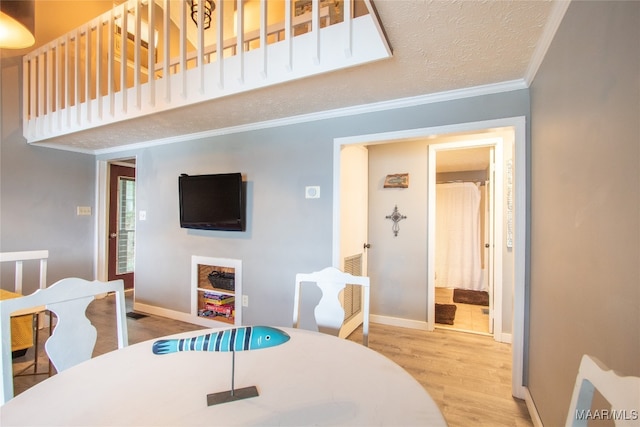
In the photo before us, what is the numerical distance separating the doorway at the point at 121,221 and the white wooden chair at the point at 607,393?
5252mm

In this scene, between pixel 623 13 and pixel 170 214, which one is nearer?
pixel 623 13

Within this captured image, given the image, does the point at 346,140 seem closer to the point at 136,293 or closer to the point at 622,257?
the point at 622,257

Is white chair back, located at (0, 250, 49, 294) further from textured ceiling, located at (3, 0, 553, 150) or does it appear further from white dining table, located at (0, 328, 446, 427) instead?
white dining table, located at (0, 328, 446, 427)

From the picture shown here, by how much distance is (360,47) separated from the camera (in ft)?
5.32

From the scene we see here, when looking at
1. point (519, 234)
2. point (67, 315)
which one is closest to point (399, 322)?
point (519, 234)

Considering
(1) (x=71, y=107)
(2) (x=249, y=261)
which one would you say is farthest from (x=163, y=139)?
(2) (x=249, y=261)

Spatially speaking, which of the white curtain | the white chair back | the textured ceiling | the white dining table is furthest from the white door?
the white chair back

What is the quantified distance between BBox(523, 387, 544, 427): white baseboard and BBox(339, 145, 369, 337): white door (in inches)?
57.4

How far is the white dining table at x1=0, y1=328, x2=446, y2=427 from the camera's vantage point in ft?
2.52

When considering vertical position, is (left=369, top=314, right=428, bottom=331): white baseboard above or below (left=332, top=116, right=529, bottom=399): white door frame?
below

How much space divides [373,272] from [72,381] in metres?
2.87

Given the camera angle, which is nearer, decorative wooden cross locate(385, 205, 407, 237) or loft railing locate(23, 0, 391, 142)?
loft railing locate(23, 0, 391, 142)

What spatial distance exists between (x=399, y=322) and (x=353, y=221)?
129 cm

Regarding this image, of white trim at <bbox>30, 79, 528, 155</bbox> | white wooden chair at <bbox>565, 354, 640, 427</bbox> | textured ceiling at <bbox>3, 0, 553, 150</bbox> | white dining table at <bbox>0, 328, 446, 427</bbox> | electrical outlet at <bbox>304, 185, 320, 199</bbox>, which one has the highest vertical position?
textured ceiling at <bbox>3, 0, 553, 150</bbox>
